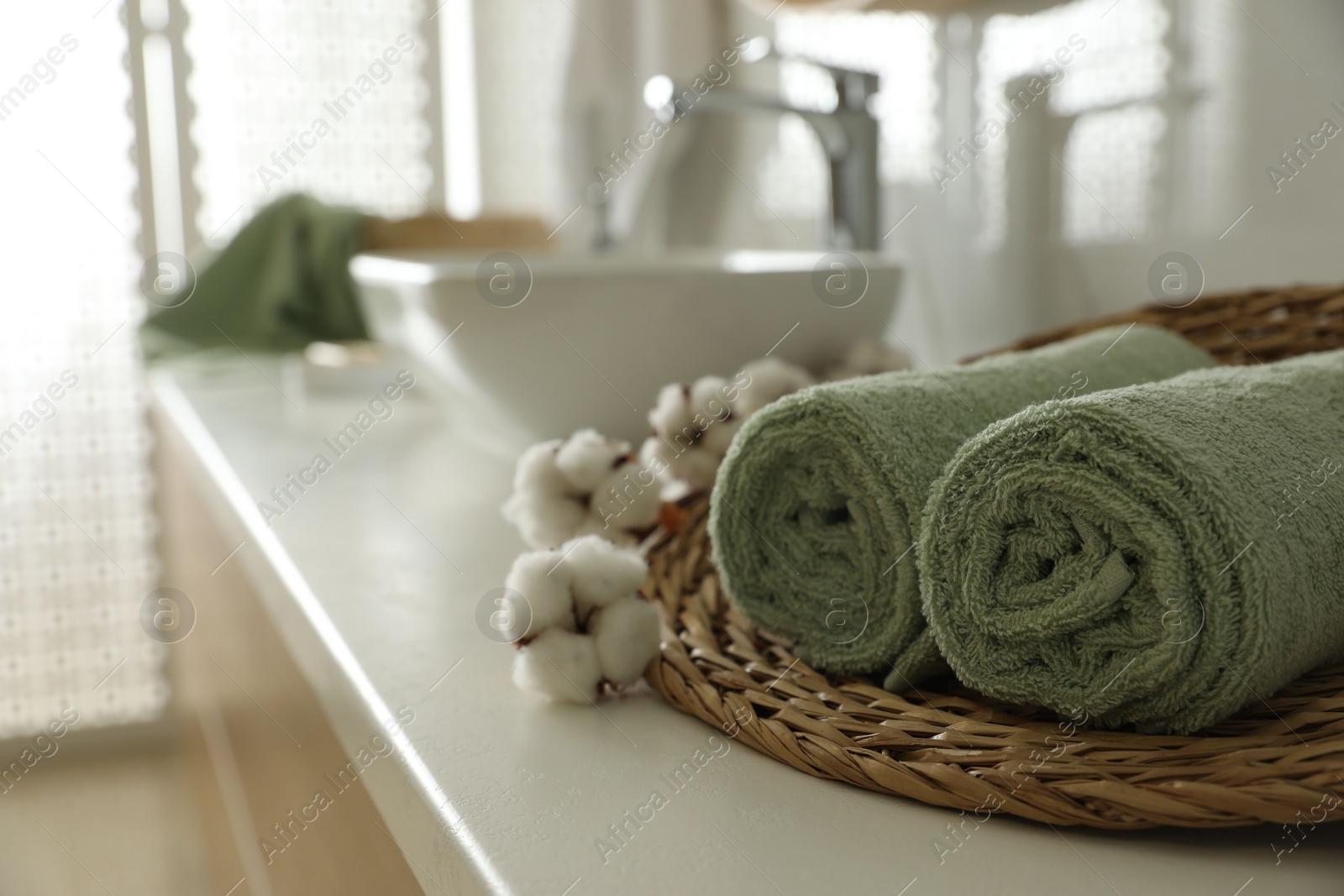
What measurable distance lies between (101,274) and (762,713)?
5.65 feet

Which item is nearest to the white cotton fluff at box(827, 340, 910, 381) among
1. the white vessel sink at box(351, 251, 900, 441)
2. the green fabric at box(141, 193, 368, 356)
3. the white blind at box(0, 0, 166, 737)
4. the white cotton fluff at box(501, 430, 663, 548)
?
the white vessel sink at box(351, 251, 900, 441)

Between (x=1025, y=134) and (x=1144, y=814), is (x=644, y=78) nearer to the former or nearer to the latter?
(x=1025, y=134)

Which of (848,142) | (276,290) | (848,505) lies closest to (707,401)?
(848,505)

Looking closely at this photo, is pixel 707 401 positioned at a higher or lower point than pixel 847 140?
lower

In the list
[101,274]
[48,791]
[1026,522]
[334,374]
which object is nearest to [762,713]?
[1026,522]

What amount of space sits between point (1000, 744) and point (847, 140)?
2.39 feet

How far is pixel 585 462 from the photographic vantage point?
0.54 m

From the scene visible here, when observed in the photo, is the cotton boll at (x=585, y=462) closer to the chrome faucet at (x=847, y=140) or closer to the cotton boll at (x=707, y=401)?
the cotton boll at (x=707, y=401)

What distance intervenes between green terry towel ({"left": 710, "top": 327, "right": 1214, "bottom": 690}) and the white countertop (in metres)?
0.06

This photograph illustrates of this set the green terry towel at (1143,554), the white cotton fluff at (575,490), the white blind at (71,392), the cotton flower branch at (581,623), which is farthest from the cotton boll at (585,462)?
the white blind at (71,392)

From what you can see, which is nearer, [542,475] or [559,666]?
[559,666]

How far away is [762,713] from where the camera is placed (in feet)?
1.29

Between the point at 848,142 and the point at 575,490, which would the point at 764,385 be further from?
the point at 848,142

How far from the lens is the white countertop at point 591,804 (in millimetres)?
303
